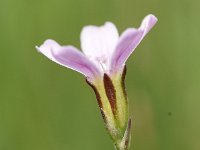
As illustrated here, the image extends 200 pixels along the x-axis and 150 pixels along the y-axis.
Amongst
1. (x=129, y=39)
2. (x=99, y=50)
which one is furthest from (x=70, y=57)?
(x=99, y=50)

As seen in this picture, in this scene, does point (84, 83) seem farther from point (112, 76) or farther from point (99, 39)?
point (112, 76)

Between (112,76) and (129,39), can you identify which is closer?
(129,39)

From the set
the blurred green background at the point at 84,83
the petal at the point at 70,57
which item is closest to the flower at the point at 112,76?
the petal at the point at 70,57

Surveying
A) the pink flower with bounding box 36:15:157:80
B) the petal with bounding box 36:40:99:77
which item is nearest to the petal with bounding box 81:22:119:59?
the pink flower with bounding box 36:15:157:80

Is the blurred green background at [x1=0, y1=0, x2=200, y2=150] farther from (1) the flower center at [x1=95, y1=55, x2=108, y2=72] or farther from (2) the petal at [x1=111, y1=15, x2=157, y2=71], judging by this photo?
(2) the petal at [x1=111, y1=15, x2=157, y2=71]

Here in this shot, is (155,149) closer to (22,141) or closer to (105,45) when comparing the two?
(22,141)

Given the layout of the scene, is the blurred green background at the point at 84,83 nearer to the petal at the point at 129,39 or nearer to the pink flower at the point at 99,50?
the pink flower at the point at 99,50

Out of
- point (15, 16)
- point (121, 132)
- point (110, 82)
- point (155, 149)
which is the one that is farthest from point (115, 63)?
point (15, 16)
